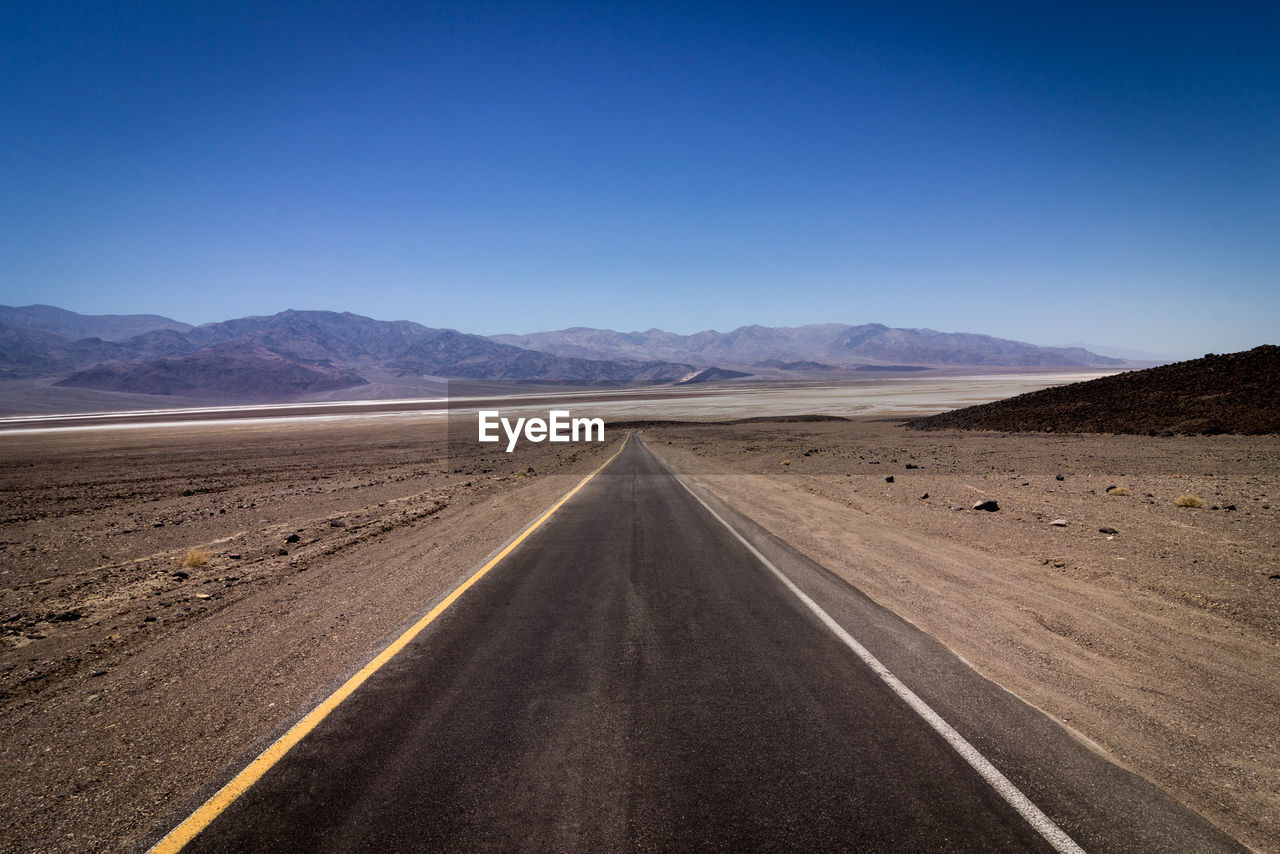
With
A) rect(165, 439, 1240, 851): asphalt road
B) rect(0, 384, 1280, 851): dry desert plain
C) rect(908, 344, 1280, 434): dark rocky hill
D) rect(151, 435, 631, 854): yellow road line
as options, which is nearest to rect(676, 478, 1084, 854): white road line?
rect(165, 439, 1240, 851): asphalt road

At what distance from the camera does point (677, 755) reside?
3.97 m

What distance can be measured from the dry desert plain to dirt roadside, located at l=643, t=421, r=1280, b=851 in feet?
0.11

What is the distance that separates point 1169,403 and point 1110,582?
30.2 m

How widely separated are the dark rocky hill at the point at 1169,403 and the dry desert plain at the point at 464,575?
21.2 feet

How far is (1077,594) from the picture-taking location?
7992 millimetres

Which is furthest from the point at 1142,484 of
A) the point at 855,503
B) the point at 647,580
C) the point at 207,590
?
the point at 207,590

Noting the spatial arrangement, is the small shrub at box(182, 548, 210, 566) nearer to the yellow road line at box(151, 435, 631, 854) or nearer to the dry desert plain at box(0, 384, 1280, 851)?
the dry desert plain at box(0, 384, 1280, 851)

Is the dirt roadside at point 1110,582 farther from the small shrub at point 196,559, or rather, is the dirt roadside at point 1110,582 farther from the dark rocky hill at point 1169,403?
the small shrub at point 196,559

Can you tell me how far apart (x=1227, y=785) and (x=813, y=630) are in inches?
123

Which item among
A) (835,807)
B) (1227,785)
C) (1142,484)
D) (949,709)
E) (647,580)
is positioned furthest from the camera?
(1142,484)

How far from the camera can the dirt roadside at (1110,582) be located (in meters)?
4.29

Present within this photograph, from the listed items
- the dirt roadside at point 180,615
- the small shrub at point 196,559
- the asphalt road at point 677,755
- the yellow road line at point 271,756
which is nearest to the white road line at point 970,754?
the asphalt road at point 677,755

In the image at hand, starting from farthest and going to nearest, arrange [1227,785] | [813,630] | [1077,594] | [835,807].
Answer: [1077,594] < [813,630] < [1227,785] < [835,807]

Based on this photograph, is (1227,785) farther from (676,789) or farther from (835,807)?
(676,789)
